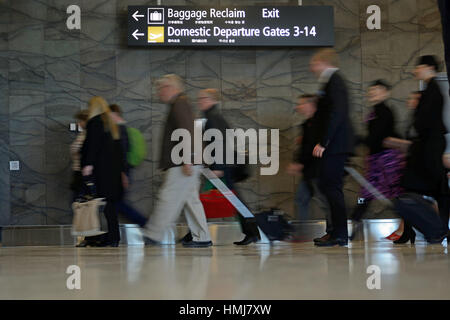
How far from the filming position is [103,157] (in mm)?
6848

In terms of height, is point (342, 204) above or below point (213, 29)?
below

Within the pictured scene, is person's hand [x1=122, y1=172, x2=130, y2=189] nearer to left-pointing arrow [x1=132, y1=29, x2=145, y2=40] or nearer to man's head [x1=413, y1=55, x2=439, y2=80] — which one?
man's head [x1=413, y1=55, x2=439, y2=80]

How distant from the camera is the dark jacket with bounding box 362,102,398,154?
6.98 m

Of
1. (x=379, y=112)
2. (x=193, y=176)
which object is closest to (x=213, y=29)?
(x=379, y=112)

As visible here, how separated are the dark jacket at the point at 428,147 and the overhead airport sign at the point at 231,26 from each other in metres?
5.48

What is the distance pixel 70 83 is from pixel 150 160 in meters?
1.76

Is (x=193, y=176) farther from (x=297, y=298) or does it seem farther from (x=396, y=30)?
(x=396, y=30)

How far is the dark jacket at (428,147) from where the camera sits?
18.8ft

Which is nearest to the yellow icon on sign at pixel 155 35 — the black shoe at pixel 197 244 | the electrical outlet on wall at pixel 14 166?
the electrical outlet on wall at pixel 14 166

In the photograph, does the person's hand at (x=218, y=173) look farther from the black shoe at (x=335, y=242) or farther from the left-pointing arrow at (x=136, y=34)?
the left-pointing arrow at (x=136, y=34)

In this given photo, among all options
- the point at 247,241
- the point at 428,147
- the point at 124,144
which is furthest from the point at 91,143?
the point at 428,147

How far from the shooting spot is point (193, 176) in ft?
19.6

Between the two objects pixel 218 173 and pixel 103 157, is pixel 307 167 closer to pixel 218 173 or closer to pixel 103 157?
pixel 218 173
